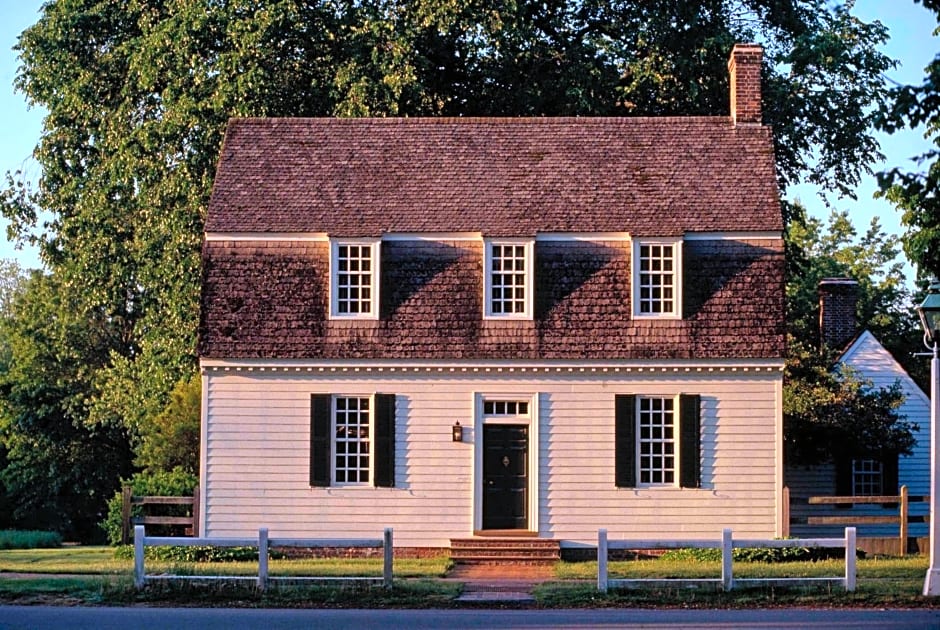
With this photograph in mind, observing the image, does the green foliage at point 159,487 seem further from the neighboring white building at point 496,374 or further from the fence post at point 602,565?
the fence post at point 602,565

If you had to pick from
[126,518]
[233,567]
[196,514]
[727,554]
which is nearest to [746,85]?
[727,554]

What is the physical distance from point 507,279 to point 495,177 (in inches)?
101

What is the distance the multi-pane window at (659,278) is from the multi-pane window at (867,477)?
1076cm

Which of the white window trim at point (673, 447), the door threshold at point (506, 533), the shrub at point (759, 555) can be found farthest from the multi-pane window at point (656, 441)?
the door threshold at point (506, 533)

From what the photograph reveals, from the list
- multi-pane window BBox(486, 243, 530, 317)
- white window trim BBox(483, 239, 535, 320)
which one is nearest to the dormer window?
white window trim BBox(483, 239, 535, 320)

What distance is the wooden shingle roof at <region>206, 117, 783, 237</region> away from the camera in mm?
29500

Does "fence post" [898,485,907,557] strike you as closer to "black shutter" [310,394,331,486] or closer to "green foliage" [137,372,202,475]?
"black shutter" [310,394,331,486]

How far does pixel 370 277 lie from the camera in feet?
96.1

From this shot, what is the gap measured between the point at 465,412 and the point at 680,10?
16.2 meters

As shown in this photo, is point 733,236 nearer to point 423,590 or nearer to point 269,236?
point 269,236

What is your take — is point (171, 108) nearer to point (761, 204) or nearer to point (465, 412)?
point (465, 412)

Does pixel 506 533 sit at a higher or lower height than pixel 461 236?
lower

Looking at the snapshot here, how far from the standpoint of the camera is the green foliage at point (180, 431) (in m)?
36.5

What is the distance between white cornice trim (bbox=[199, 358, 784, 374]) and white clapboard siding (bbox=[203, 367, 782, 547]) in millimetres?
92
